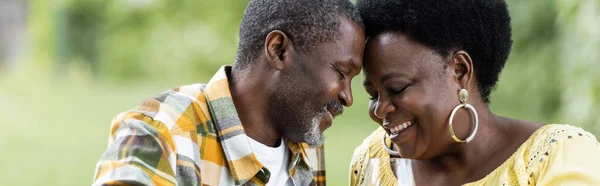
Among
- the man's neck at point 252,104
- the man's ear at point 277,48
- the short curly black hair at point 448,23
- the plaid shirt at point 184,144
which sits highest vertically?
the short curly black hair at point 448,23

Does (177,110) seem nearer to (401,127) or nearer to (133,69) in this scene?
(401,127)

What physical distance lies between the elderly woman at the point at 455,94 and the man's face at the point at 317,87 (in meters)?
0.12

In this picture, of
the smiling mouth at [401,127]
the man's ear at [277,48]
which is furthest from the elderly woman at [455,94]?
the man's ear at [277,48]

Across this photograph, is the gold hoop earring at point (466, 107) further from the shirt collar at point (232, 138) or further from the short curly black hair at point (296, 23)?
the shirt collar at point (232, 138)

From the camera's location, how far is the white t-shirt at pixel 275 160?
2.33m

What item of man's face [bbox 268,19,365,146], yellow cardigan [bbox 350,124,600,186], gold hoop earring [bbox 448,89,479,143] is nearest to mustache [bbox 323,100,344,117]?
man's face [bbox 268,19,365,146]

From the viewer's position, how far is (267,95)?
2293 mm

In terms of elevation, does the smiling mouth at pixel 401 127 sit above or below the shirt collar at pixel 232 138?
above

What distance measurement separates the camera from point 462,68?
243 cm

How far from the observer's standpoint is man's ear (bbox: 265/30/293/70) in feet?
7.46

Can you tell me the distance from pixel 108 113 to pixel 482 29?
4863 millimetres

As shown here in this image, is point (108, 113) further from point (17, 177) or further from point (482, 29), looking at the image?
point (482, 29)

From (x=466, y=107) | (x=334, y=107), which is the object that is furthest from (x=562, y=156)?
Result: (x=334, y=107)

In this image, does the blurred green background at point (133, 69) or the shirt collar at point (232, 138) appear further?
the blurred green background at point (133, 69)
